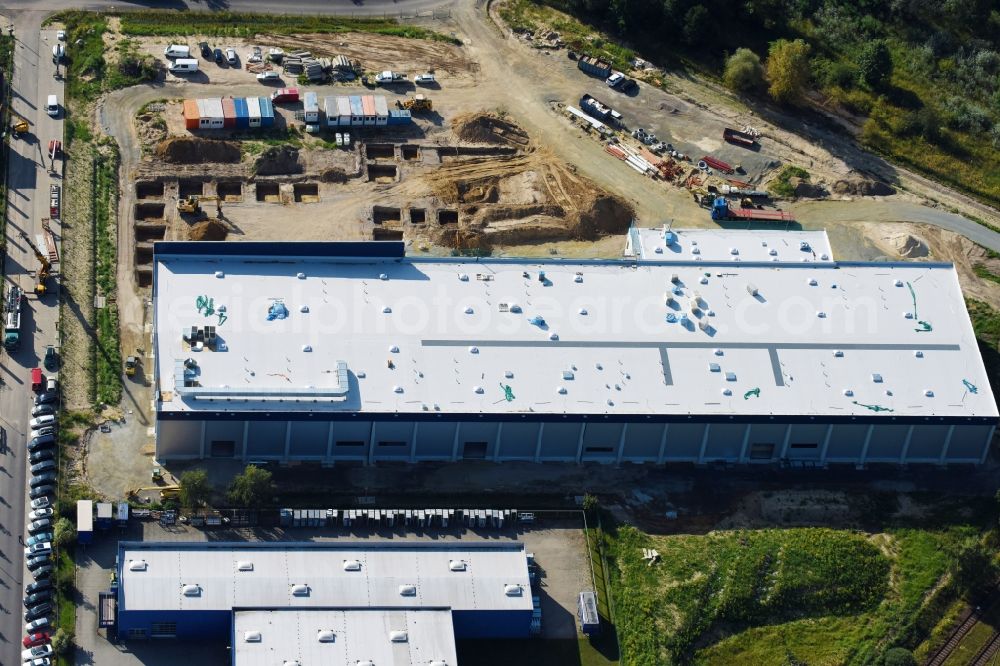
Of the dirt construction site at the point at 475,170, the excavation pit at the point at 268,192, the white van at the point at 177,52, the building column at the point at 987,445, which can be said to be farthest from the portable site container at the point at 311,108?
the building column at the point at 987,445

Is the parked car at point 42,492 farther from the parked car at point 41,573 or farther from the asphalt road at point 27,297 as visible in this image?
the parked car at point 41,573

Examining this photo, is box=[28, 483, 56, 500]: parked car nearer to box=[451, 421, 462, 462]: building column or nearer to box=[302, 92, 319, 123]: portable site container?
box=[451, 421, 462, 462]: building column

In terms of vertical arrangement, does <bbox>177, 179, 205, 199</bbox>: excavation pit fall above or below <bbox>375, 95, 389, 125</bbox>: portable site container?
below

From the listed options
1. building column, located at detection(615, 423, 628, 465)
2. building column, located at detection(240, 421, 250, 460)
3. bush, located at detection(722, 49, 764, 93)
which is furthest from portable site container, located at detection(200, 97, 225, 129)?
building column, located at detection(615, 423, 628, 465)

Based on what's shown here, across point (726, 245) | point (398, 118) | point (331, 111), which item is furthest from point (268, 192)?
point (726, 245)

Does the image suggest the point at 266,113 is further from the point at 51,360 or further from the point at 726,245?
the point at 726,245

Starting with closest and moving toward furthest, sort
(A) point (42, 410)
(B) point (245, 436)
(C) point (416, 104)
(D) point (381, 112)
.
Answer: (B) point (245, 436), (A) point (42, 410), (D) point (381, 112), (C) point (416, 104)
